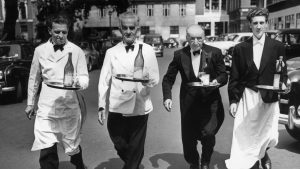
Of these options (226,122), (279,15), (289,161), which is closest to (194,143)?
(289,161)

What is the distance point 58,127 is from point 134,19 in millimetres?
1373

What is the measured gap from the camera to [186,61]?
463cm

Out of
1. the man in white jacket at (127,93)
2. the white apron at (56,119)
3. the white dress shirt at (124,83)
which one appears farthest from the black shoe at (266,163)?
the white apron at (56,119)

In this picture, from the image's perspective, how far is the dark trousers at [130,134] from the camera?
426cm

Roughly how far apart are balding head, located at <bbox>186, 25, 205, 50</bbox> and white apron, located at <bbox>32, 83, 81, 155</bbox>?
1.42m

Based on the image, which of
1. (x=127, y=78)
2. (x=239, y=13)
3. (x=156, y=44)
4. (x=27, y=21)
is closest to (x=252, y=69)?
(x=127, y=78)

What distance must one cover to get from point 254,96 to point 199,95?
0.60 meters

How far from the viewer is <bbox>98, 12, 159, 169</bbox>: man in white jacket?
4.12 meters

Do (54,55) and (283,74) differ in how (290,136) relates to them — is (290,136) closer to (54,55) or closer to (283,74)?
(283,74)

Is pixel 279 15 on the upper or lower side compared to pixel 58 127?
upper

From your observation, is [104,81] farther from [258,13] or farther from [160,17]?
[160,17]

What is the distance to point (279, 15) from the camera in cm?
3903

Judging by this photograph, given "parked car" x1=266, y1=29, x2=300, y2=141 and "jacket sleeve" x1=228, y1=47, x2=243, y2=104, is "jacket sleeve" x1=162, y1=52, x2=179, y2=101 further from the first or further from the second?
"parked car" x1=266, y1=29, x2=300, y2=141

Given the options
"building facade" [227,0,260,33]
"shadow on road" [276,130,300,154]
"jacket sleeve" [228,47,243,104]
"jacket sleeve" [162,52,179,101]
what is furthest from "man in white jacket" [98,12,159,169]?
"building facade" [227,0,260,33]
